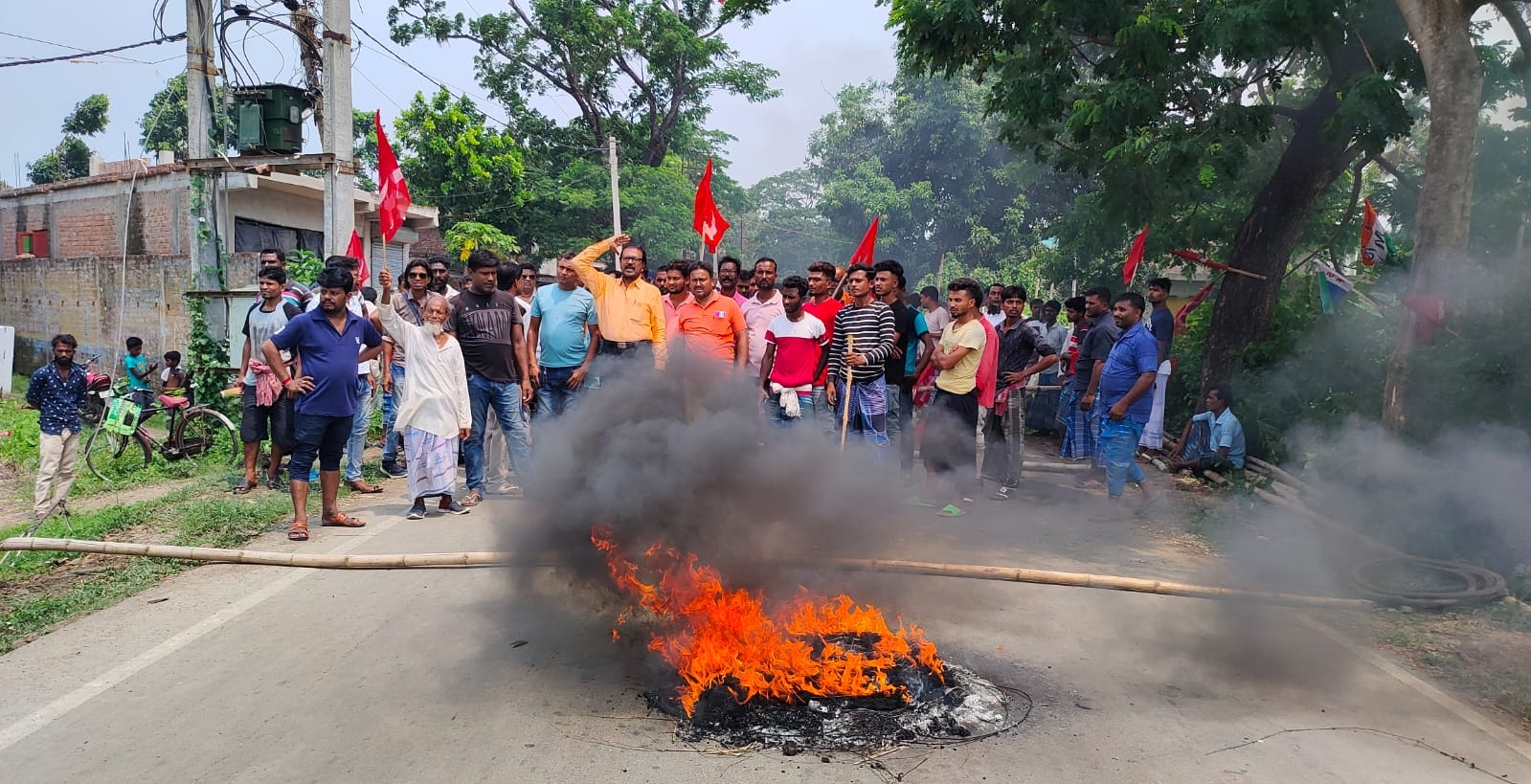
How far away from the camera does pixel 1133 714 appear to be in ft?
12.4

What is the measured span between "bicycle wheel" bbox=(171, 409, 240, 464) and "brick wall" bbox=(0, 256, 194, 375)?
557 cm

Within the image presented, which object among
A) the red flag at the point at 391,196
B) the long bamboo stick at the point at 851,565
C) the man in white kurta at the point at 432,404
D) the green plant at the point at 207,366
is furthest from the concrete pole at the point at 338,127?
the long bamboo stick at the point at 851,565

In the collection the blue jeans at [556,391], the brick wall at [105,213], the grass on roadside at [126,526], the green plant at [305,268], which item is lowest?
the grass on roadside at [126,526]

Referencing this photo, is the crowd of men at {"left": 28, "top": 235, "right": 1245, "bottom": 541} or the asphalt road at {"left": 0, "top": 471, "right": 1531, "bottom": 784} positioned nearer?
the asphalt road at {"left": 0, "top": 471, "right": 1531, "bottom": 784}

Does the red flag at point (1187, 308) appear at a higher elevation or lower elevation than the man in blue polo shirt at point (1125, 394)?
higher

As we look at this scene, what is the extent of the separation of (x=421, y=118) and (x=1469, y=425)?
22980 mm

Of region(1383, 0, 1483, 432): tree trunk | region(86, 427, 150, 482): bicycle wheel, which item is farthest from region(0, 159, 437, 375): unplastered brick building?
region(1383, 0, 1483, 432): tree trunk

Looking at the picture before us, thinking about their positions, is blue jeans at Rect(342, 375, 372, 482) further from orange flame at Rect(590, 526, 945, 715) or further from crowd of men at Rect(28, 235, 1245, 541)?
orange flame at Rect(590, 526, 945, 715)

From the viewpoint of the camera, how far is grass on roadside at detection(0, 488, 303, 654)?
4.95 meters

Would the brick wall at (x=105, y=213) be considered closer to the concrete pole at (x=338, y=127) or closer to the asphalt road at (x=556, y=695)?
the concrete pole at (x=338, y=127)

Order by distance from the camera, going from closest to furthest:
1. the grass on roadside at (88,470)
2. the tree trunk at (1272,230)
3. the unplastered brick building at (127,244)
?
the grass on roadside at (88,470), the tree trunk at (1272,230), the unplastered brick building at (127,244)

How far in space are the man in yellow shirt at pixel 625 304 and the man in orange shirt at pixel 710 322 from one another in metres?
0.23

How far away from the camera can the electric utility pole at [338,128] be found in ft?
34.4

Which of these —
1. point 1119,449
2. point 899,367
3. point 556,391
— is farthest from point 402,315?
point 1119,449
